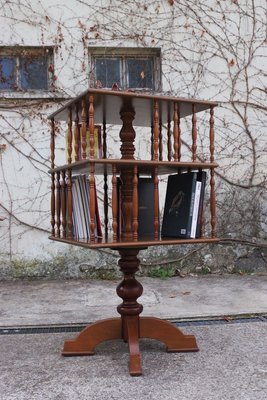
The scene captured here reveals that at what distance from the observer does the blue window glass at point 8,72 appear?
4566mm

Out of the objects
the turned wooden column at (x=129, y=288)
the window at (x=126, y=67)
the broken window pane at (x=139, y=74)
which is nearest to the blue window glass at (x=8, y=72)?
the window at (x=126, y=67)

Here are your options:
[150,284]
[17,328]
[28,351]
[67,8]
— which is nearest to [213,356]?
[28,351]

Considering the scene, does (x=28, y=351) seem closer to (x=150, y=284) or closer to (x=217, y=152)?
(x=150, y=284)

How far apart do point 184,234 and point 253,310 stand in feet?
4.25

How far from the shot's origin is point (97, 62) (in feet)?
15.4

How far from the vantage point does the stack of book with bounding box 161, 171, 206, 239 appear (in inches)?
88.5

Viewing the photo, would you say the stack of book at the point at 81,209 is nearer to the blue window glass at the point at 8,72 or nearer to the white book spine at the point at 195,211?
the white book spine at the point at 195,211

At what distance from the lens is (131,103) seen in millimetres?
2229

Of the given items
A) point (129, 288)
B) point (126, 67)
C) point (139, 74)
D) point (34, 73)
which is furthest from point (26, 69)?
point (129, 288)

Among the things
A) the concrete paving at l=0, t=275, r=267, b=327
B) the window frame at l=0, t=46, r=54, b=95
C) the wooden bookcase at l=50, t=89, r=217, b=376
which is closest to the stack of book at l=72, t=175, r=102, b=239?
the wooden bookcase at l=50, t=89, r=217, b=376

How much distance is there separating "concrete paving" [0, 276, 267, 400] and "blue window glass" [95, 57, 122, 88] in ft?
6.89

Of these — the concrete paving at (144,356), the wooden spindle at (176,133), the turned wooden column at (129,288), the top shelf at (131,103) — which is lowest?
the concrete paving at (144,356)

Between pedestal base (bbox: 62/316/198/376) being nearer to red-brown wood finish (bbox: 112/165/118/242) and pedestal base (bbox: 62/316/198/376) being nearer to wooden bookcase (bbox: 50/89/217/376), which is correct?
wooden bookcase (bbox: 50/89/217/376)

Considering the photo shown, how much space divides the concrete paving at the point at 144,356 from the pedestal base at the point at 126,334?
5 centimetres
